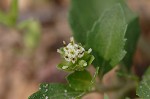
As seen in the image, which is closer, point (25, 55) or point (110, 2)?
point (110, 2)

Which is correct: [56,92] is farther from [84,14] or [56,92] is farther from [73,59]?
[84,14]

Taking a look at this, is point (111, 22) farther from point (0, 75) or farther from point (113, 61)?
point (0, 75)

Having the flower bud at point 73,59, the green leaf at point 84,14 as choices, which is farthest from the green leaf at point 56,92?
the green leaf at point 84,14

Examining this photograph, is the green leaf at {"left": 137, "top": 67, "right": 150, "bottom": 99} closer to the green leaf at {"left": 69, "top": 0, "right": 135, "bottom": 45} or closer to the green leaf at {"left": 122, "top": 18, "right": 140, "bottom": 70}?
the green leaf at {"left": 122, "top": 18, "right": 140, "bottom": 70}

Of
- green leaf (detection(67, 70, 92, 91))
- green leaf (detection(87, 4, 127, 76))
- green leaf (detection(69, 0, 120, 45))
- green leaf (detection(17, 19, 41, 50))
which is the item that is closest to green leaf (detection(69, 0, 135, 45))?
green leaf (detection(69, 0, 120, 45))

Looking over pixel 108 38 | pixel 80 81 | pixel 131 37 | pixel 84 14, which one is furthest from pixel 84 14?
pixel 80 81

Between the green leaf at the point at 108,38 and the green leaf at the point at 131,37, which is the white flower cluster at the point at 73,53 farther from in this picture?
the green leaf at the point at 131,37

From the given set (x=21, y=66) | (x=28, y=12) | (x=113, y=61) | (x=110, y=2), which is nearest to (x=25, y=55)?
(x=21, y=66)
